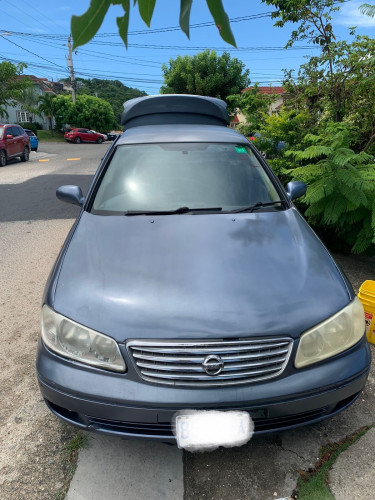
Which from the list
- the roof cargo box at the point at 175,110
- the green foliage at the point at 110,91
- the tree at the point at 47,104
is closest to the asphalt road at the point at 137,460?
the roof cargo box at the point at 175,110

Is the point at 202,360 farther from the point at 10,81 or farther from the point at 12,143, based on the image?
the point at 10,81

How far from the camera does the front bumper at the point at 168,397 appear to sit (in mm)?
1674

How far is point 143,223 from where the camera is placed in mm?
2500

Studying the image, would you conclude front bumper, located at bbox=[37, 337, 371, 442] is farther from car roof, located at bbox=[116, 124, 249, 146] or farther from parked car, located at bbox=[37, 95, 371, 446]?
car roof, located at bbox=[116, 124, 249, 146]

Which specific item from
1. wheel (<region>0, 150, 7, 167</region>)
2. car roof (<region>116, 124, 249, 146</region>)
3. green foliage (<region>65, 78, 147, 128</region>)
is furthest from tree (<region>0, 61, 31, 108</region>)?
green foliage (<region>65, 78, 147, 128</region>)

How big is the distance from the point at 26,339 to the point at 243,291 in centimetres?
207

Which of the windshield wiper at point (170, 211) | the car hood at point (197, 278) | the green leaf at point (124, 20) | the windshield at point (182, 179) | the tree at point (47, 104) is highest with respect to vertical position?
the tree at point (47, 104)

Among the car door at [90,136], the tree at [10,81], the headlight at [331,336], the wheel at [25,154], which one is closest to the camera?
the headlight at [331,336]

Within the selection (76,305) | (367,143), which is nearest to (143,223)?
(76,305)

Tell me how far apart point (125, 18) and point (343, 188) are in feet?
10.8

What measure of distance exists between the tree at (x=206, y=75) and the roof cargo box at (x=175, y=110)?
20852mm

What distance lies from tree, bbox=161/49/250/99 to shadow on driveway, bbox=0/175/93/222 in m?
16.9

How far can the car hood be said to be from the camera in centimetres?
177

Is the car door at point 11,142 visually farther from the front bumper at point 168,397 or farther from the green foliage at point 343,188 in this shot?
the front bumper at point 168,397
